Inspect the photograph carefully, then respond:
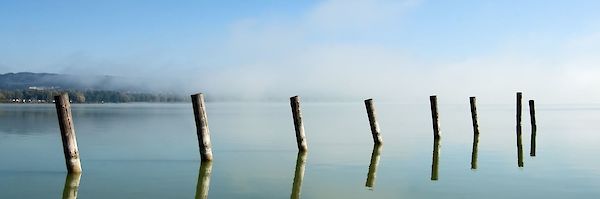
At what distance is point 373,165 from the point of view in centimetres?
1853

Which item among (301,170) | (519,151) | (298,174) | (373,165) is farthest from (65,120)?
(519,151)

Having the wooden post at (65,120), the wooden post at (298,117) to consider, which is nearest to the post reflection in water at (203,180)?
the wooden post at (65,120)

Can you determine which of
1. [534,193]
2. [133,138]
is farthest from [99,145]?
[534,193]

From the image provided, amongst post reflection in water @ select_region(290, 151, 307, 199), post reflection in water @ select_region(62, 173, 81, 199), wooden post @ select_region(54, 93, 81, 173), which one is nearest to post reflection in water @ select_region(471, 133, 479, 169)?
post reflection in water @ select_region(290, 151, 307, 199)

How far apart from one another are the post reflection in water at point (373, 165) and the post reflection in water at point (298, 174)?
1.58m

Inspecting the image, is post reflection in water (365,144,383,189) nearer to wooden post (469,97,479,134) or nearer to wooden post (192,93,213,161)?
wooden post (192,93,213,161)

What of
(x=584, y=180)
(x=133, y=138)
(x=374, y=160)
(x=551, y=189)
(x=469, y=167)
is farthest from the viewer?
(x=133, y=138)

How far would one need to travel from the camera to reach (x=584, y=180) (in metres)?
15.3

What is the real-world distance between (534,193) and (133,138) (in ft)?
67.0

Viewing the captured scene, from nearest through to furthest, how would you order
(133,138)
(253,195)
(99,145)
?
1. (253,195)
2. (99,145)
3. (133,138)

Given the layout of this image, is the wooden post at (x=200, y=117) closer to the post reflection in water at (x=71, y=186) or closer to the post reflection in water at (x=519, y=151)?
→ the post reflection in water at (x=71, y=186)

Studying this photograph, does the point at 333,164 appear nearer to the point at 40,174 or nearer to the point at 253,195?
the point at 253,195

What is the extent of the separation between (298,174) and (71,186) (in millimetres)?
5481

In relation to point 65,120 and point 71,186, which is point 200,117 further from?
point 71,186
